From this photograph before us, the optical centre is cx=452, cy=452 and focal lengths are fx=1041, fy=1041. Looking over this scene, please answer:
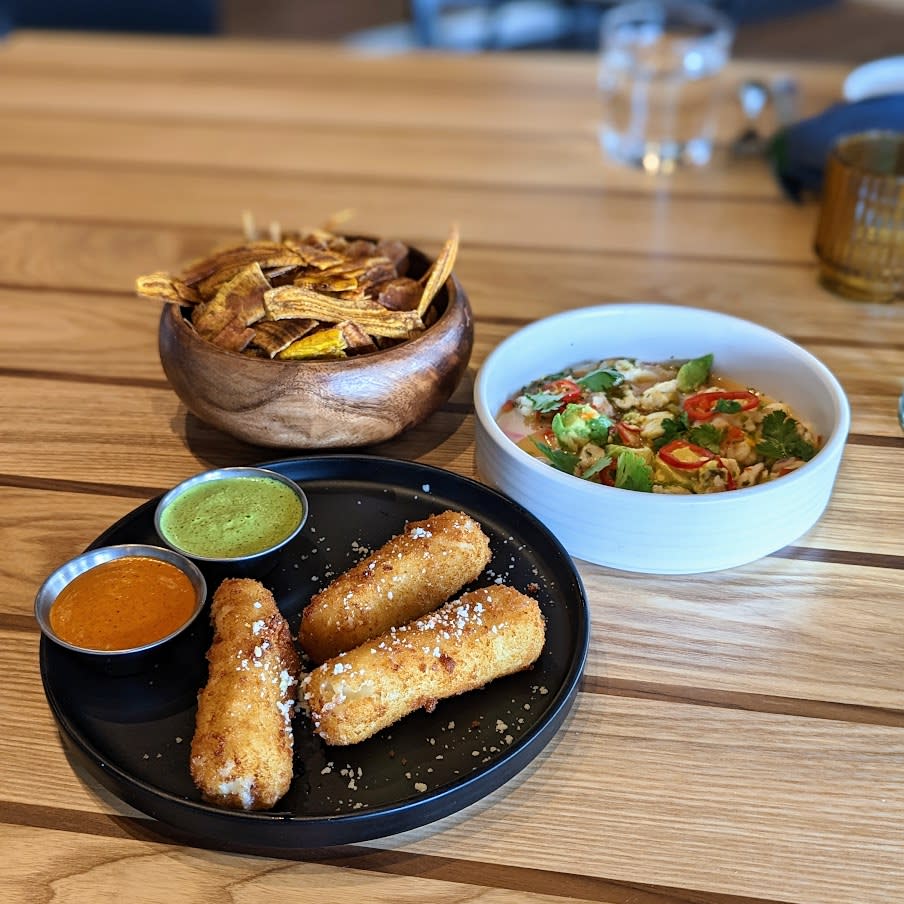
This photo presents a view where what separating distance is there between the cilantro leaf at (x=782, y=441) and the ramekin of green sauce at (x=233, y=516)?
0.52m

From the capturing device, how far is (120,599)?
0.99m

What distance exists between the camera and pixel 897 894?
814 millimetres

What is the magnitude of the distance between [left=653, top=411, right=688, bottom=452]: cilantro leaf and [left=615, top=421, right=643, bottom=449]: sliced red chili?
0.02 meters

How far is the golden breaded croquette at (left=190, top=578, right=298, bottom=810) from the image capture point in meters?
0.83

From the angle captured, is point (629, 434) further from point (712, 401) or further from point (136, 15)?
point (136, 15)

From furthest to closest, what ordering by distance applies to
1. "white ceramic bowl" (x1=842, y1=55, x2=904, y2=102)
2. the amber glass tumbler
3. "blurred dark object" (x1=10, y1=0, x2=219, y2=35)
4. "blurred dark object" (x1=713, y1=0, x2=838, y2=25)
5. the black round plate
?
"blurred dark object" (x1=713, y1=0, x2=838, y2=25), "blurred dark object" (x1=10, y1=0, x2=219, y2=35), "white ceramic bowl" (x1=842, y1=55, x2=904, y2=102), the amber glass tumbler, the black round plate

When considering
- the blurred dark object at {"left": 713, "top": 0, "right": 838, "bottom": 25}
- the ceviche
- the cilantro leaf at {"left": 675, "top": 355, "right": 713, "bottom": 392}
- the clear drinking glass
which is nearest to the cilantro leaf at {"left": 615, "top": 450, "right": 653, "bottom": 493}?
the ceviche

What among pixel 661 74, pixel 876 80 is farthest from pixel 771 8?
pixel 876 80

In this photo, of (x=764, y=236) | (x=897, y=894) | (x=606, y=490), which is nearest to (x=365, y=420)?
(x=606, y=490)

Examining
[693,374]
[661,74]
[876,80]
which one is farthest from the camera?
[661,74]

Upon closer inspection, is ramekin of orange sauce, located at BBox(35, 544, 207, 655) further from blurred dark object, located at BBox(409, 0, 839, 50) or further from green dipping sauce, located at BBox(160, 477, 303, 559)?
blurred dark object, located at BBox(409, 0, 839, 50)

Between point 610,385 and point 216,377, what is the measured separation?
1.57ft

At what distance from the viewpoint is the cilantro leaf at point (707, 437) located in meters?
1.19

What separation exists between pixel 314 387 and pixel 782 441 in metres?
0.53
